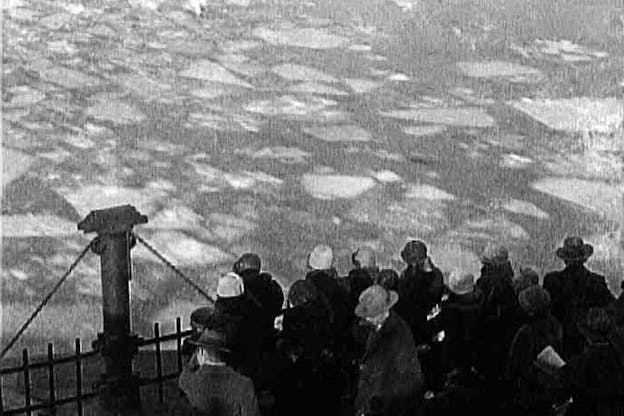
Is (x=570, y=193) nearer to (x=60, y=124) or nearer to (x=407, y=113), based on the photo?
(x=407, y=113)

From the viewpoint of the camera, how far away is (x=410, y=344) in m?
6.80

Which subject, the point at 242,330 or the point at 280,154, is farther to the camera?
the point at 280,154

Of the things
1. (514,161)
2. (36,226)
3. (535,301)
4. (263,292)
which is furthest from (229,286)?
(514,161)

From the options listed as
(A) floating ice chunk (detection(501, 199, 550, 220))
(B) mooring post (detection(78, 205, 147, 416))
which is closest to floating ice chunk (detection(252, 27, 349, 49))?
(A) floating ice chunk (detection(501, 199, 550, 220))

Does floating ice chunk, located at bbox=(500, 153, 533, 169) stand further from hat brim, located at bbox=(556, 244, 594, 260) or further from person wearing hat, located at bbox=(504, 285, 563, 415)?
person wearing hat, located at bbox=(504, 285, 563, 415)

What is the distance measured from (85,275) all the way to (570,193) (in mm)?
6578

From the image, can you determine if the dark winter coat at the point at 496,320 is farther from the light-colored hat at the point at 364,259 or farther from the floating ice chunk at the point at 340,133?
the floating ice chunk at the point at 340,133

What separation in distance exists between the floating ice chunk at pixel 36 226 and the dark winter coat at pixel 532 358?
9500 millimetres

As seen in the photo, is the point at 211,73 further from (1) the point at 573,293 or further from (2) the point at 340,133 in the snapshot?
(1) the point at 573,293

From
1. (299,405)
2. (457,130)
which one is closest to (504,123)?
(457,130)

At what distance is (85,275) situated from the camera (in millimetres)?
14555

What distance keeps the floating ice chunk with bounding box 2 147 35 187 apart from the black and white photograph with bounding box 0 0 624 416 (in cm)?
6

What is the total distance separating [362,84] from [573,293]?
489 inches

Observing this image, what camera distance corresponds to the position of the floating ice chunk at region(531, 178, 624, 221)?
54.4 ft
